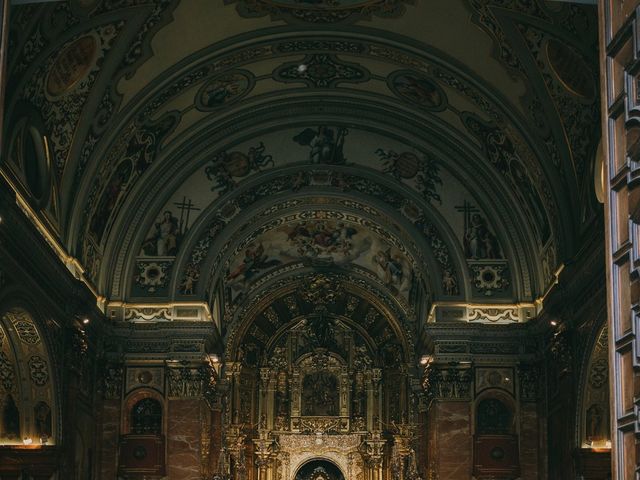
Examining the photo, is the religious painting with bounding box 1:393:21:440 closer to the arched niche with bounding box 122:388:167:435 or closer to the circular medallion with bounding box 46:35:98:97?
the arched niche with bounding box 122:388:167:435

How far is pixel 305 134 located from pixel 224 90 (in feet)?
9.59

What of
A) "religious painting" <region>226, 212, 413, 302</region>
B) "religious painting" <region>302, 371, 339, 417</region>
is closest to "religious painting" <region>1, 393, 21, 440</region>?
"religious painting" <region>226, 212, 413, 302</region>

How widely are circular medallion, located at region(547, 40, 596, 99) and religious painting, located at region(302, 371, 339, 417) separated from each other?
18.9 meters

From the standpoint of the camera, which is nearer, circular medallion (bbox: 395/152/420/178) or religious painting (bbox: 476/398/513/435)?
religious painting (bbox: 476/398/513/435)

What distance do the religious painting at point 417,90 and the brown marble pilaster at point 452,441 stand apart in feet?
23.2

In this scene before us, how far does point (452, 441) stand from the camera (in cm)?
2761

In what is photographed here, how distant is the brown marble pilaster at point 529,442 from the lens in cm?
2703

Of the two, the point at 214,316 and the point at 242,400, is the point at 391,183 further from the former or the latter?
the point at 242,400

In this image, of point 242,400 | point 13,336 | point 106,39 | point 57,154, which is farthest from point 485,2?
point 242,400

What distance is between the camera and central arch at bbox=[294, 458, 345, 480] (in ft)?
123

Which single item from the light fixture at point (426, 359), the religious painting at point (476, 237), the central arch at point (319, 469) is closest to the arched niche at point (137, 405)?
the light fixture at point (426, 359)

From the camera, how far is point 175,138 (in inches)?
1075

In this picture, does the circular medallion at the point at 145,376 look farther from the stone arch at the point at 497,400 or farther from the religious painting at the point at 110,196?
the stone arch at the point at 497,400

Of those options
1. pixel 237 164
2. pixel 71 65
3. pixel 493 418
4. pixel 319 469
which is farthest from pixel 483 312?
pixel 71 65
